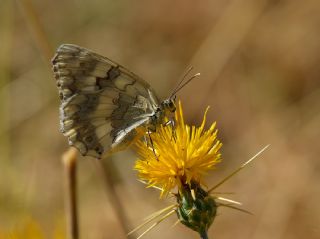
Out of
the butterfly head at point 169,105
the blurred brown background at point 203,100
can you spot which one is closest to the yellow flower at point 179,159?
the butterfly head at point 169,105

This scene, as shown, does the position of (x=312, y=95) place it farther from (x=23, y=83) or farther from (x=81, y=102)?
(x=81, y=102)

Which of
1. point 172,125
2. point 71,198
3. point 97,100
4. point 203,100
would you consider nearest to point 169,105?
point 172,125

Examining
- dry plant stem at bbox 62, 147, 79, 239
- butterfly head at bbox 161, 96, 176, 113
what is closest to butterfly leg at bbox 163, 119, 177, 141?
butterfly head at bbox 161, 96, 176, 113

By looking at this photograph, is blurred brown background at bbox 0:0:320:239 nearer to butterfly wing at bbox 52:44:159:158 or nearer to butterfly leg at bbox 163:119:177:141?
butterfly wing at bbox 52:44:159:158

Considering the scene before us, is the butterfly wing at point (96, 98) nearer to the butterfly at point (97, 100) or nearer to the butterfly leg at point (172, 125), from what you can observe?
the butterfly at point (97, 100)

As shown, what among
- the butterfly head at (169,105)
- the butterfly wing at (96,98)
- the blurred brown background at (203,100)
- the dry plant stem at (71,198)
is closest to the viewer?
the dry plant stem at (71,198)

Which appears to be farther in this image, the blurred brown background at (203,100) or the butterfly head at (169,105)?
the blurred brown background at (203,100)

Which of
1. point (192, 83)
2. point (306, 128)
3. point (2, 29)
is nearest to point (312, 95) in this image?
point (306, 128)
